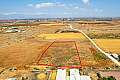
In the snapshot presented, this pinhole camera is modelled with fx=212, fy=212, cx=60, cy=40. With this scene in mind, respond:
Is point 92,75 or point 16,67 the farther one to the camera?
point 16,67

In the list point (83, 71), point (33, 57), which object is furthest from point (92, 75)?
point (33, 57)

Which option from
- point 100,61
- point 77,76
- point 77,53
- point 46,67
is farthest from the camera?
point 77,53

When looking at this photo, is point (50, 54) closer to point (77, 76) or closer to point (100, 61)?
point (100, 61)

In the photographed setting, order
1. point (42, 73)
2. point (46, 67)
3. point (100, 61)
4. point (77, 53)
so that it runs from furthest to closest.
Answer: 1. point (77, 53)
2. point (100, 61)
3. point (46, 67)
4. point (42, 73)

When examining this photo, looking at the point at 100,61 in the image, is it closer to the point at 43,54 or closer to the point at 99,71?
the point at 99,71

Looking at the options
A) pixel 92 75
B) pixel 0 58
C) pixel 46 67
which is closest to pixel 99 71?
pixel 92 75

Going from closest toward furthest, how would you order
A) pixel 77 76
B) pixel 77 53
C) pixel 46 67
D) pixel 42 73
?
pixel 77 76 < pixel 42 73 < pixel 46 67 < pixel 77 53

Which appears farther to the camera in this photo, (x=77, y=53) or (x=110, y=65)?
(x=77, y=53)

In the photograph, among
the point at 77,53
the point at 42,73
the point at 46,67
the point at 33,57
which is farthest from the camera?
the point at 77,53
